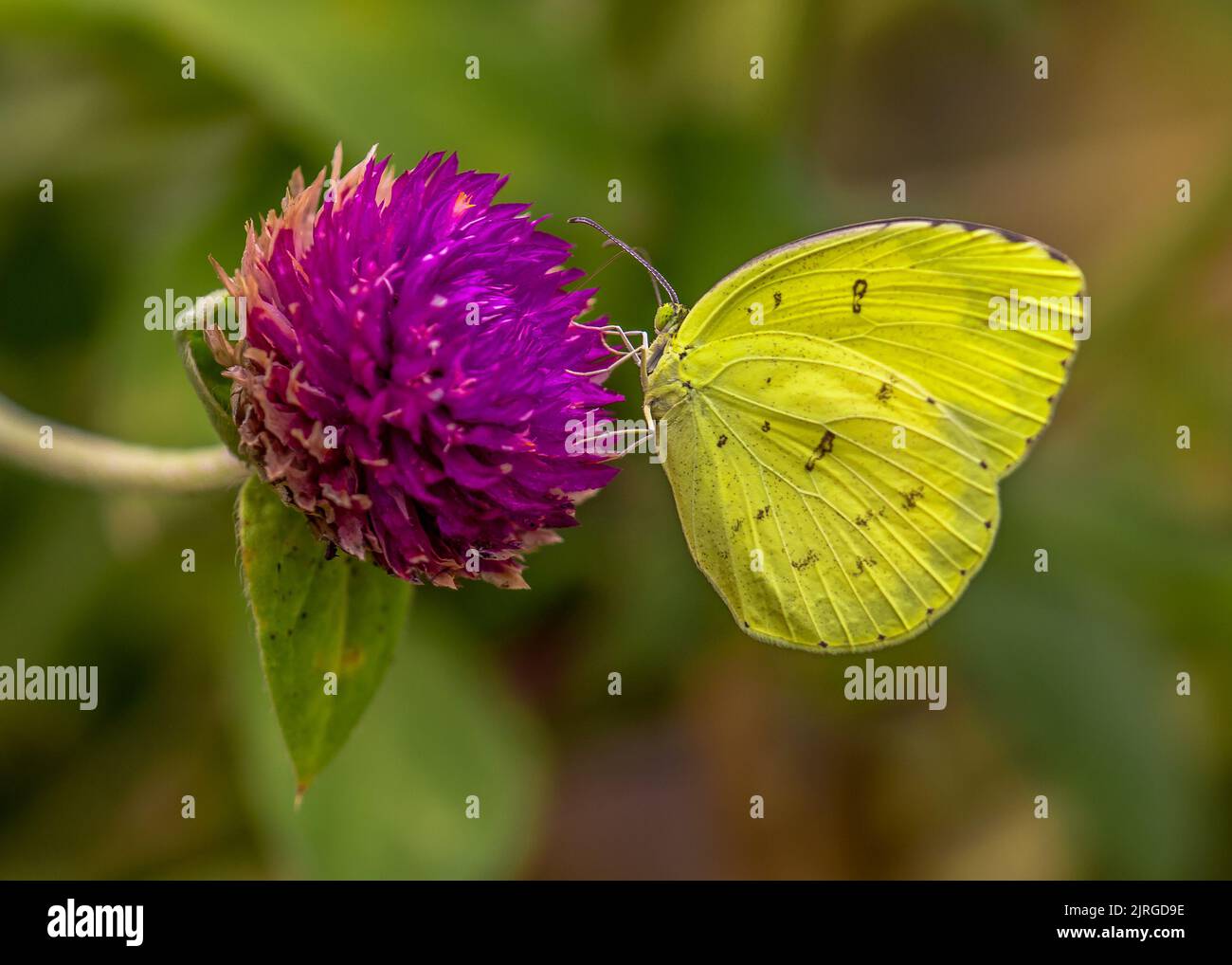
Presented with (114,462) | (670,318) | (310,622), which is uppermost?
(670,318)

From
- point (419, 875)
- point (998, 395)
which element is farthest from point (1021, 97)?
point (419, 875)

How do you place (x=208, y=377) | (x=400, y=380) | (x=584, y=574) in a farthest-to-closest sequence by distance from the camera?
(x=584, y=574) → (x=208, y=377) → (x=400, y=380)

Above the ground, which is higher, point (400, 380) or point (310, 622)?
point (400, 380)

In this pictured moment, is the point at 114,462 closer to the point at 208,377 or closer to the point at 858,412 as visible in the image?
the point at 208,377

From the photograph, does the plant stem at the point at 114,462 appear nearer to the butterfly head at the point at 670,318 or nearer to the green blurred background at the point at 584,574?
the green blurred background at the point at 584,574

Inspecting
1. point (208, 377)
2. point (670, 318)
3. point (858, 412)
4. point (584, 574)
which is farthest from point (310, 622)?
point (584, 574)

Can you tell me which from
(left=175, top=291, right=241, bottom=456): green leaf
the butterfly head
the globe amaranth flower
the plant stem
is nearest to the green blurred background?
the plant stem

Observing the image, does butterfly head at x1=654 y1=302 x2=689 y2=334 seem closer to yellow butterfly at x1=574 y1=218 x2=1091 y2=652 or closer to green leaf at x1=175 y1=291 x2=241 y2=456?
yellow butterfly at x1=574 y1=218 x2=1091 y2=652
